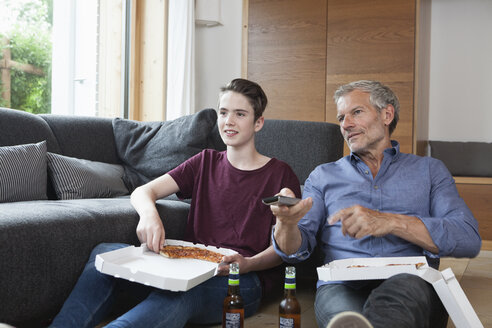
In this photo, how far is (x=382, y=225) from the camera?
1471 mm

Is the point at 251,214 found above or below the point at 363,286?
above

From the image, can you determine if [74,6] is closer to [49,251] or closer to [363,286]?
[49,251]

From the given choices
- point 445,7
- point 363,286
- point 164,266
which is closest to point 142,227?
point 164,266

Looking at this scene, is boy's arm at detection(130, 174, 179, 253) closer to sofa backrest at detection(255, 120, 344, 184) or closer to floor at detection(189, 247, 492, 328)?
floor at detection(189, 247, 492, 328)

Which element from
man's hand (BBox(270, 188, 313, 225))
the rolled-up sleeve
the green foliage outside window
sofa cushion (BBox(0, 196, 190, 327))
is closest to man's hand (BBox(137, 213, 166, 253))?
sofa cushion (BBox(0, 196, 190, 327))

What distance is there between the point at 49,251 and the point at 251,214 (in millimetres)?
675

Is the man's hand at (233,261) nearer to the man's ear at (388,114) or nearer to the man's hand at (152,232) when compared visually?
the man's hand at (152,232)

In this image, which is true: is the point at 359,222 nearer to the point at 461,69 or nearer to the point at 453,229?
the point at 453,229

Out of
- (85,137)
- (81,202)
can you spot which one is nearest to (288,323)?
(81,202)

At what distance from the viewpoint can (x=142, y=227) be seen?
1.69 m

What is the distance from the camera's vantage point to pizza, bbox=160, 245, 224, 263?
1.60 metres

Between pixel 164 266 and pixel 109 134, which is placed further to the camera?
pixel 109 134

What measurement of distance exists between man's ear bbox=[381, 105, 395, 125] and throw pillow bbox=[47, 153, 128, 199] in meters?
1.31

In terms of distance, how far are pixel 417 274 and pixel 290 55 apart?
3.43 metres
